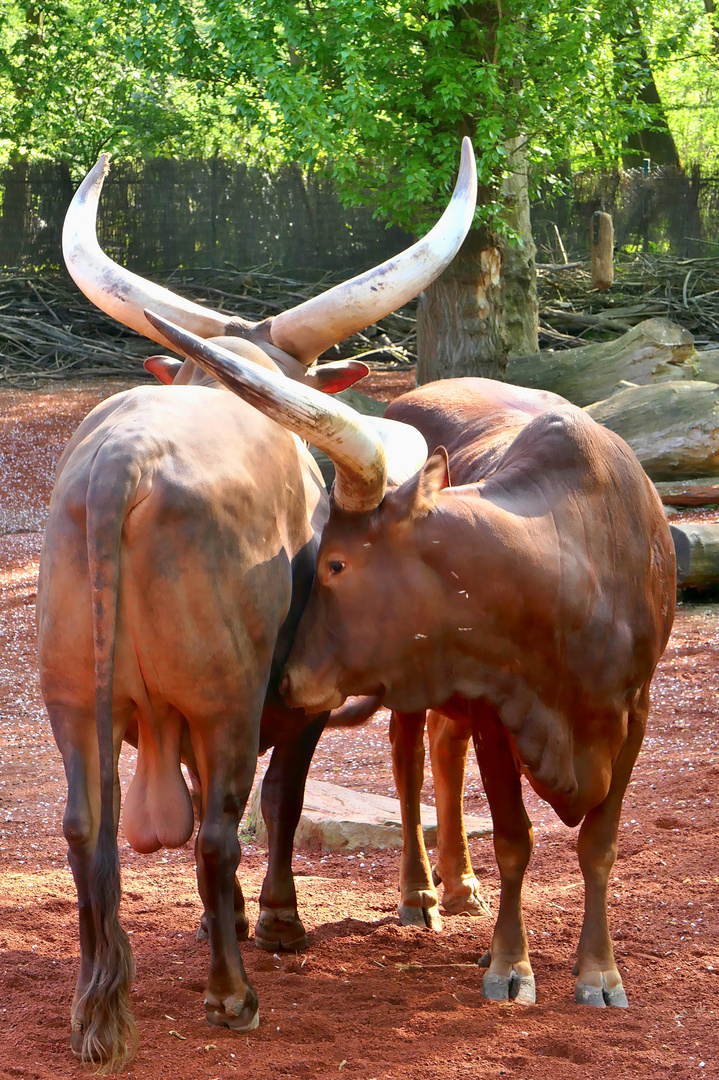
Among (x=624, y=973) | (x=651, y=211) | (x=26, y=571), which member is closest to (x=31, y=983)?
(x=624, y=973)

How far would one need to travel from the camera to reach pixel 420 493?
3383 millimetres

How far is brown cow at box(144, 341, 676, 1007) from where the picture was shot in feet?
11.0

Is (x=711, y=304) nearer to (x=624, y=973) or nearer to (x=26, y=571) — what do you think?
(x=26, y=571)

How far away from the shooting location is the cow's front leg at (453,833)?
4359 millimetres

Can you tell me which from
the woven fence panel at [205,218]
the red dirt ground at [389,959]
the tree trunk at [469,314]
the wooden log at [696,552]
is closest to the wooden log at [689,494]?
the wooden log at [696,552]

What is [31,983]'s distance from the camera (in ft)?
11.8

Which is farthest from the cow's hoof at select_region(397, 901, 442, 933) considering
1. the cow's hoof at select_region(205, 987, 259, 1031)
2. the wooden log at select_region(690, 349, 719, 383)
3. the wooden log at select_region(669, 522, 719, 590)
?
the wooden log at select_region(690, 349, 719, 383)

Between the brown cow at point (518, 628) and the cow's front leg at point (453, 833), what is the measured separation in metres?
0.73

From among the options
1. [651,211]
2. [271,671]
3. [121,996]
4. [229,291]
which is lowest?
[121,996]

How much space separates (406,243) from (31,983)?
15.6 meters

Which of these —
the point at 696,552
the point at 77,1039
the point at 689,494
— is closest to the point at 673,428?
the point at 689,494

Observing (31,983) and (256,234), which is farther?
(256,234)

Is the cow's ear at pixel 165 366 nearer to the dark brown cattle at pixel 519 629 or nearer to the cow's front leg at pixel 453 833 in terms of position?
the dark brown cattle at pixel 519 629

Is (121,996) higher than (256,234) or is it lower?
lower
